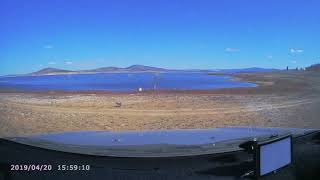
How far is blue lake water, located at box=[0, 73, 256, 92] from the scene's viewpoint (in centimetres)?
418

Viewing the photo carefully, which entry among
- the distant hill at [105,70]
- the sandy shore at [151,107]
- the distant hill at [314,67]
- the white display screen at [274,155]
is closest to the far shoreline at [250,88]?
the sandy shore at [151,107]

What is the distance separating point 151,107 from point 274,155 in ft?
4.69

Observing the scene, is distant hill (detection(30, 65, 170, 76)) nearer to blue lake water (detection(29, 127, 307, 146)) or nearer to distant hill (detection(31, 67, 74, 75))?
distant hill (detection(31, 67, 74, 75))

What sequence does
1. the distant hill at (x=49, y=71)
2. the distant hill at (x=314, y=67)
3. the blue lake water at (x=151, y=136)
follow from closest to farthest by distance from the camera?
the blue lake water at (x=151, y=136) < the distant hill at (x=49, y=71) < the distant hill at (x=314, y=67)

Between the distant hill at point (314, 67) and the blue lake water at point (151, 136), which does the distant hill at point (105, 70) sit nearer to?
the blue lake water at point (151, 136)

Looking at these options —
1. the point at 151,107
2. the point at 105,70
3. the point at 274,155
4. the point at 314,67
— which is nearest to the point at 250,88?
the point at 314,67

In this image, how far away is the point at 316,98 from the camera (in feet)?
17.3

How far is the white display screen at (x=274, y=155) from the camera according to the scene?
3.22 m

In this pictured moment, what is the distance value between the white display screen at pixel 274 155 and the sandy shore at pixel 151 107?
115 cm

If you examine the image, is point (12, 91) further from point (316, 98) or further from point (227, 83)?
point (316, 98)

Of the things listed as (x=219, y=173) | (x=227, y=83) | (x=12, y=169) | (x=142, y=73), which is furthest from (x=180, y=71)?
(x=12, y=169)

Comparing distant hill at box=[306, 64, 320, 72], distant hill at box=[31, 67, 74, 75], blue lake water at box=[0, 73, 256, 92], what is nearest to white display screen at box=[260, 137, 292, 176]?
blue lake water at box=[0, 73, 256, 92]

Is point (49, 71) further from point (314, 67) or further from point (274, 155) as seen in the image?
point (314, 67)

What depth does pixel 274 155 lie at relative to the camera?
131 inches
